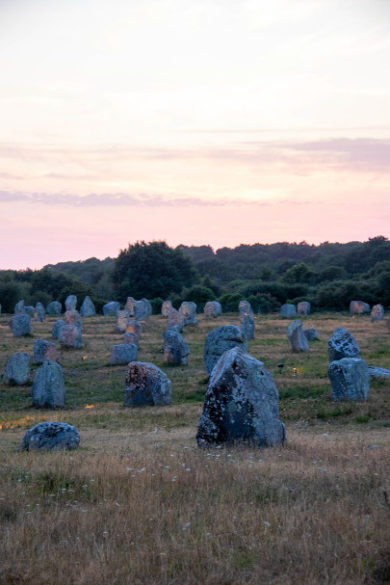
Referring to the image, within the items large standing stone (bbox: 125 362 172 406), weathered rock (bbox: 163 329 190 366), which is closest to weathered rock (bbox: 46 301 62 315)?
Result: weathered rock (bbox: 163 329 190 366)

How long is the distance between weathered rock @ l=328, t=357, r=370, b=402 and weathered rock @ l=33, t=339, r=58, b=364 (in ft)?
51.1

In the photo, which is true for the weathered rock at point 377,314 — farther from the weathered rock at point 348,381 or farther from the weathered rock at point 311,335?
the weathered rock at point 348,381

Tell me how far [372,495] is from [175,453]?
13.1 feet

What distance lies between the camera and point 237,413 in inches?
465

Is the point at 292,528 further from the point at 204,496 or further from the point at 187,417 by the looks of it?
the point at 187,417

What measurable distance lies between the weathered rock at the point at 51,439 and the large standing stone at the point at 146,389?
7.93 metres

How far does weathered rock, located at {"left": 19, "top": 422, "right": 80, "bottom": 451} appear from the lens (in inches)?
473

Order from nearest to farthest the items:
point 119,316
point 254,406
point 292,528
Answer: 1. point 292,528
2. point 254,406
3. point 119,316

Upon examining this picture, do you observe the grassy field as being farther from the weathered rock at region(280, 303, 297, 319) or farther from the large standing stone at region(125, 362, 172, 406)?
the weathered rock at region(280, 303, 297, 319)

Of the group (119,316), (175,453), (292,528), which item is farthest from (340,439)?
(119,316)

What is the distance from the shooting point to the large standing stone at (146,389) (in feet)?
66.2

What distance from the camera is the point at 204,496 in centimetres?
736

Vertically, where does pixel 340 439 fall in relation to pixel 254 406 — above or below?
below

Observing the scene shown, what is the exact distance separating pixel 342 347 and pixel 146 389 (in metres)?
7.89
